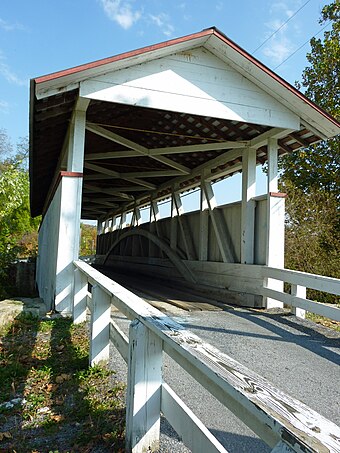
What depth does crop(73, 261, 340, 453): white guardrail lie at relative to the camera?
35.4 inches

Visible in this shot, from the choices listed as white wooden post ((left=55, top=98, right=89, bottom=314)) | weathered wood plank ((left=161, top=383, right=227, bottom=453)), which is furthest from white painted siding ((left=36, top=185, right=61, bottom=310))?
weathered wood plank ((left=161, top=383, right=227, bottom=453))

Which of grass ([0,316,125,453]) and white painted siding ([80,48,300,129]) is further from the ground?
white painted siding ([80,48,300,129])

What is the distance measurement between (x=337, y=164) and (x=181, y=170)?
640 centimetres

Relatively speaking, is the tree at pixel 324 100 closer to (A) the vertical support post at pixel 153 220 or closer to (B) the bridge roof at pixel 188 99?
(A) the vertical support post at pixel 153 220

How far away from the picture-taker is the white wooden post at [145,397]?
6.05 ft

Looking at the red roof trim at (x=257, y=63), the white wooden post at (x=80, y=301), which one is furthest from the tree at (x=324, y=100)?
the white wooden post at (x=80, y=301)

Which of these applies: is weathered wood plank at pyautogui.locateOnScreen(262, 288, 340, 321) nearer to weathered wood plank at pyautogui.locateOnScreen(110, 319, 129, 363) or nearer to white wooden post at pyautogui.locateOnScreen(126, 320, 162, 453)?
weathered wood plank at pyautogui.locateOnScreen(110, 319, 129, 363)

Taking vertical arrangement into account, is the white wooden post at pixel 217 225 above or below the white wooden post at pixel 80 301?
above

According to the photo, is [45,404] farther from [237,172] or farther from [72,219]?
[237,172]

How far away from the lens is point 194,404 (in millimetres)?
2445

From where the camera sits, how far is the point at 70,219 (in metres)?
5.40

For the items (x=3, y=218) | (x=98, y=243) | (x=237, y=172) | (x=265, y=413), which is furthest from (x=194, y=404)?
(x=98, y=243)

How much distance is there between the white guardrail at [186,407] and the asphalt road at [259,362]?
0.88ft

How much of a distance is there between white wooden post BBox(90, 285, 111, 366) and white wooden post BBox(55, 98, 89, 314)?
7.19ft
